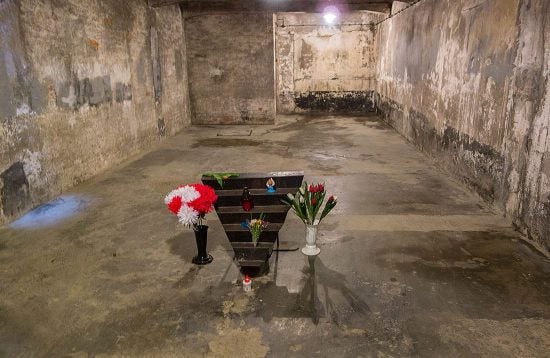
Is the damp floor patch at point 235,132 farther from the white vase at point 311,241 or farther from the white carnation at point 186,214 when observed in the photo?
the white carnation at point 186,214

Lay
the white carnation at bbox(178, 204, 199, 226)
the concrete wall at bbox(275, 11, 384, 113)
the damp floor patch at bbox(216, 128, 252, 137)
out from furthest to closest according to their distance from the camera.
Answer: the concrete wall at bbox(275, 11, 384, 113)
the damp floor patch at bbox(216, 128, 252, 137)
the white carnation at bbox(178, 204, 199, 226)

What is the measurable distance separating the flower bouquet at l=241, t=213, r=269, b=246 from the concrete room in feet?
1.17

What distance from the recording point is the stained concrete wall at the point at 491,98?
3855 mm

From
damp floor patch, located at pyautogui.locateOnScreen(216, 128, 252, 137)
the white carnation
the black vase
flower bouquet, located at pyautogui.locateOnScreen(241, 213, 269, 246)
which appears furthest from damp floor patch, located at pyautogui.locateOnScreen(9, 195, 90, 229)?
damp floor patch, located at pyautogui.locateOnScreen(216, 128, 252, 137)

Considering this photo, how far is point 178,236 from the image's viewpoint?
162 inches

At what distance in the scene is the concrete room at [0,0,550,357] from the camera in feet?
8.68

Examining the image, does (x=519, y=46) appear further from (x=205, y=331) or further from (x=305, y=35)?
(x=305, y=35)

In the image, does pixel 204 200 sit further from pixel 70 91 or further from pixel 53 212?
pixel 70 91

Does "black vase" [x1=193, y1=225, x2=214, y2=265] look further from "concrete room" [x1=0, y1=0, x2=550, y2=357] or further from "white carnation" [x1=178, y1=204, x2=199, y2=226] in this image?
"white carnation" [x1=178, y1=204, x2=199, y2=226]

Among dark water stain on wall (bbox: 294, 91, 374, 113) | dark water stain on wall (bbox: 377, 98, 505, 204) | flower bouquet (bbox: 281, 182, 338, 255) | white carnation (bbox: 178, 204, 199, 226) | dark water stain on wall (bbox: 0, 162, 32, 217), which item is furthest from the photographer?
dark water stain on wall (bbox: 294, 91, 374, 113)

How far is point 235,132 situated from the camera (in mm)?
10180

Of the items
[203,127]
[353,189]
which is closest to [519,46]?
[353,189]

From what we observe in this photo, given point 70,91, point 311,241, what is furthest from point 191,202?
point 70,91

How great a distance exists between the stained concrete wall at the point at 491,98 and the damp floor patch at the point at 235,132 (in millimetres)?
4046
